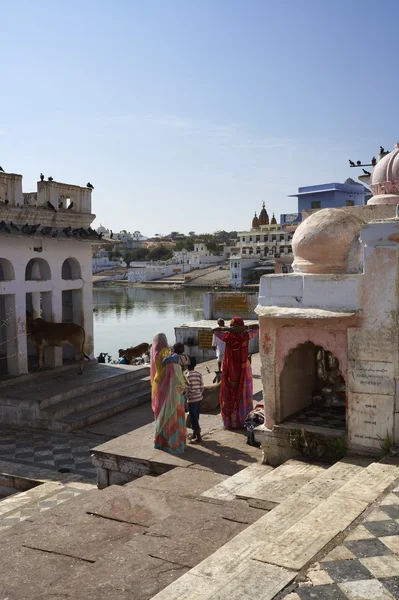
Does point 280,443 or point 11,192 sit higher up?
point 11,192

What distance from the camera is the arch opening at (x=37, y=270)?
11.6m

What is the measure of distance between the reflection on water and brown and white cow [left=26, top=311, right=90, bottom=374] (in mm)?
13447

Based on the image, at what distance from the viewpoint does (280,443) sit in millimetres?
5730

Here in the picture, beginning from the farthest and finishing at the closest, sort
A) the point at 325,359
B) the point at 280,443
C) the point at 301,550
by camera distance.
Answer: the point at 325,359, the point at 280,443, the point at 301,550

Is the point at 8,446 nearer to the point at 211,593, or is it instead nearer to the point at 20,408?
the point at 20,408

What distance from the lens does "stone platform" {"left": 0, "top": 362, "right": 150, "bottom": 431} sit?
31.1 ft

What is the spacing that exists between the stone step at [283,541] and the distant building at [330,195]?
36373 mm

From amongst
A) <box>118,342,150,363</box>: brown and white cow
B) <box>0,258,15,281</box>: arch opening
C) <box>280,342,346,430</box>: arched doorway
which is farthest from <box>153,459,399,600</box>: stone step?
<box>118,342,150,363</box>: brown and white cow

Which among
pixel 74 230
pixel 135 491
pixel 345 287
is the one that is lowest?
A: pixel 135 491

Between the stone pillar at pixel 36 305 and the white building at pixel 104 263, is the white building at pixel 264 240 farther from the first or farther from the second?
the stone pillar at pixel 36 305

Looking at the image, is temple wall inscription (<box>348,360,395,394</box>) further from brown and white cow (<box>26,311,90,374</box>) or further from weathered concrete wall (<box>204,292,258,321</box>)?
weathered concrete wall (<box>204,292,258,321</box>)

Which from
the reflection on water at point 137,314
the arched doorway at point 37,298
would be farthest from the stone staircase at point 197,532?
the reflection on water at point 137,314

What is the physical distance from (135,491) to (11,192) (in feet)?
24.1

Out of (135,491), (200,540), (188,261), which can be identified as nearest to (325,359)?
(135,491)
